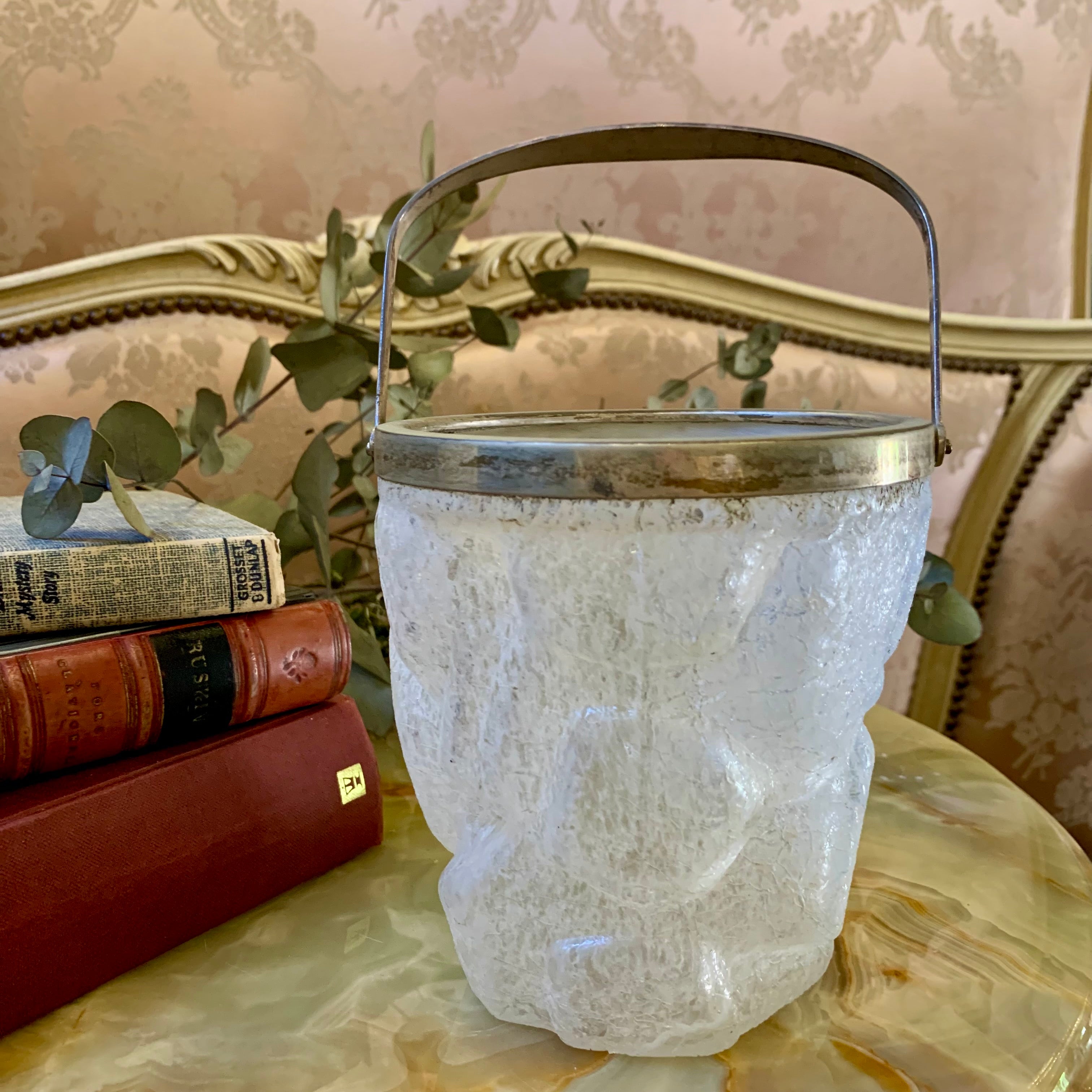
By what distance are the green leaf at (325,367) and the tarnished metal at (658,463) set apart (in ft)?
0.90

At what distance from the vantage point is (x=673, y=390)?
2.95ft

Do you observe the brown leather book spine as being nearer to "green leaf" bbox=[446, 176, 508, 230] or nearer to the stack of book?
the stack of book

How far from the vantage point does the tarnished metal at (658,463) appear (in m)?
0.32

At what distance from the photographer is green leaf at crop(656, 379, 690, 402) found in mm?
894

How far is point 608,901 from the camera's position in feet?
1.29

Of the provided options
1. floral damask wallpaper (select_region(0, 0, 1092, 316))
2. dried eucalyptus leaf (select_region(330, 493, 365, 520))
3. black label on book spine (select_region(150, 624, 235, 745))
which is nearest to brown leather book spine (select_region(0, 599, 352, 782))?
black label on book spine (select_region(150, 624, 235, 745))

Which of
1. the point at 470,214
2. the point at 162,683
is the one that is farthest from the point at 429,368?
the point at 162,683

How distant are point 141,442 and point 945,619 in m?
0.59

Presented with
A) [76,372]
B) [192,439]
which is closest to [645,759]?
[192,439]

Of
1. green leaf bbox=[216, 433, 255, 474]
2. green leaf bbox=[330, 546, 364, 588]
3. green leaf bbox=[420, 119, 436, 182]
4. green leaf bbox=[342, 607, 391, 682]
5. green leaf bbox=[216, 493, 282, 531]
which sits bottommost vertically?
green leaf bbox=[342, 607, 391, 682]

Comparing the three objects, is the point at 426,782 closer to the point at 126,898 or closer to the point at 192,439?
the point at 126,898

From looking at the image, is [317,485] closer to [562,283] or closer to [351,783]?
[351,783]

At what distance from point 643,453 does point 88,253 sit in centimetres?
84

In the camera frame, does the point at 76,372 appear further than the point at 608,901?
Yes
